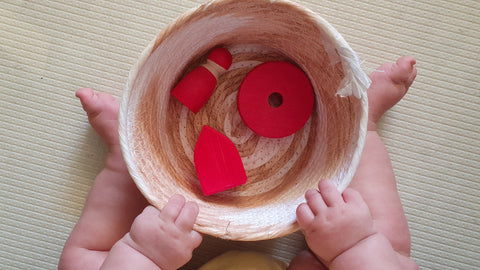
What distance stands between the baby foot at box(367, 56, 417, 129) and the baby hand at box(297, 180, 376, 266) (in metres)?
0.21

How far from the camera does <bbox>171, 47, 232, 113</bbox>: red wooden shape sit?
0.60 m

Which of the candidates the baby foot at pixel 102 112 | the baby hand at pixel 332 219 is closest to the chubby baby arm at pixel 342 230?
the baby hand at pixel 332 219

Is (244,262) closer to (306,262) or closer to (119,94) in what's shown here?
(306,262)

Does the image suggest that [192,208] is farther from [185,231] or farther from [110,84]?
[110,84]

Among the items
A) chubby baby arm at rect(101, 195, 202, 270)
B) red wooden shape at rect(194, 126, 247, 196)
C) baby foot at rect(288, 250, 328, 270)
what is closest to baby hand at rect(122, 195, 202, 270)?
chubby baby arm at rect(101, 195, 202, 270)

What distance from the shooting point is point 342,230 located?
1.62 feet

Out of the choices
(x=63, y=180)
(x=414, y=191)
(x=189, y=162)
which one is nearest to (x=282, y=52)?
(x=189, y=162)

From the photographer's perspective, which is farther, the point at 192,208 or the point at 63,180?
the point at 63,180

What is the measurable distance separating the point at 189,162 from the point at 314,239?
0.24 m

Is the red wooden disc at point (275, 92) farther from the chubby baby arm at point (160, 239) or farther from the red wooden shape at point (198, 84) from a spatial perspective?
the chubby baby arm at point (160, 239)

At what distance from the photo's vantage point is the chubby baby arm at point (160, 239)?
18.9 inches

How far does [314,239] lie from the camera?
1.65ft

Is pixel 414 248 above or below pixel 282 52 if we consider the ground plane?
below

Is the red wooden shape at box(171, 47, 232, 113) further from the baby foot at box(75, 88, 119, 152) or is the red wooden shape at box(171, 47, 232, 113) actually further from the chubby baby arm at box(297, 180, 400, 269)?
the chubby baby arm at box(297, 180, 400, 269)
